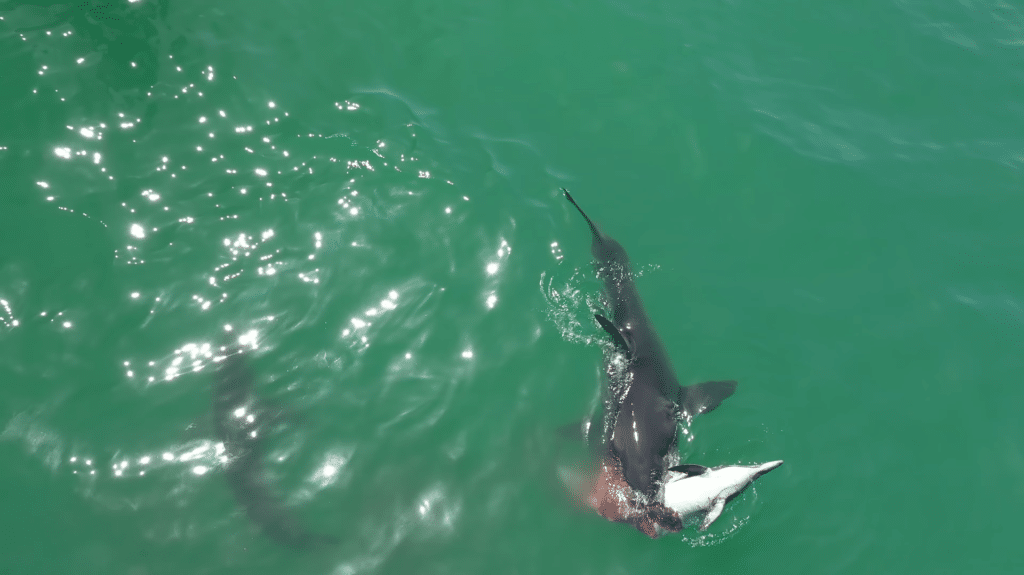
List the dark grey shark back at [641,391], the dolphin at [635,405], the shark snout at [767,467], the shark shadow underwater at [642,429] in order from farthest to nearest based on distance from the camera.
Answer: the dark grey shark back at [641,391] < the dolphin at [635,405] < the shark shadow underwater at [642,429] < the shark snout at [767,467]

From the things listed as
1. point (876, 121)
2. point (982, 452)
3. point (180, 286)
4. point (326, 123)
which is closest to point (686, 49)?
point (876, 121)

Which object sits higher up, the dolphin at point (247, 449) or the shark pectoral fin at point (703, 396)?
the dolphin at point (247, 449)

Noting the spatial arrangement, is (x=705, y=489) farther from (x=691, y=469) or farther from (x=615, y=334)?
(x=615, y=334)

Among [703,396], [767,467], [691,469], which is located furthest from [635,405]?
[767,467]


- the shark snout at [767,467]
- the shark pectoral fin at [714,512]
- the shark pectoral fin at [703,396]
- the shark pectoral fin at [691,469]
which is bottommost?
the shark pectoral fin at [714,512]

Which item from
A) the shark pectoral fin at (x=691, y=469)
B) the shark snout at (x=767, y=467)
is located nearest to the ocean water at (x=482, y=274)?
the shark pectoral fin at (x=691, y=469)

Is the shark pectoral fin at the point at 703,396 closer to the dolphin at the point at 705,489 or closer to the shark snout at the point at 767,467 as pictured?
the dolphin at the point at 705,489

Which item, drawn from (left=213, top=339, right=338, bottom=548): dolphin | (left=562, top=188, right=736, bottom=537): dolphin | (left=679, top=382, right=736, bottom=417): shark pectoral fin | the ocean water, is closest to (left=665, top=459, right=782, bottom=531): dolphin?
(left=562, top=188, right=736, bottom=537): dolphin
